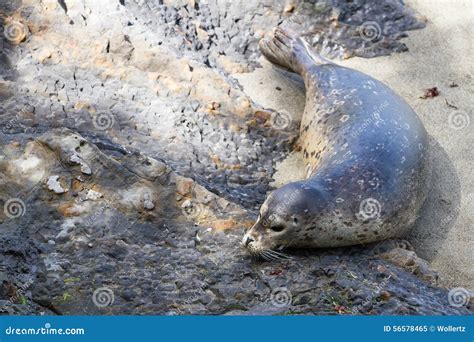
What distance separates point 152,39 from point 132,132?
40.1 inches

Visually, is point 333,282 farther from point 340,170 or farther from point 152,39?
point 152,39

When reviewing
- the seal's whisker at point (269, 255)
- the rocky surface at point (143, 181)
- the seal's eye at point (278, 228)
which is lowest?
the rocky surface at point (143, 181)

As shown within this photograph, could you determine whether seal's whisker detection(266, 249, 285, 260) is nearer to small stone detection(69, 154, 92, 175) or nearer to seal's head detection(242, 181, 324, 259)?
seal's head detection(242, 181, 324, 259)

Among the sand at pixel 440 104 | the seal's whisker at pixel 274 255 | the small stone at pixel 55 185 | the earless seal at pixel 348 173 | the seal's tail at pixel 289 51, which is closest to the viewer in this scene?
the small stone at pixel 55 185

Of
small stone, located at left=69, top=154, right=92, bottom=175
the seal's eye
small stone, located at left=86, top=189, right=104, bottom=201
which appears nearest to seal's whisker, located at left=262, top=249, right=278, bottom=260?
the seal's eye

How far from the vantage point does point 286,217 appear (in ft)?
16.0

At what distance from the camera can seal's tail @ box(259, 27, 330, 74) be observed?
6609 mm

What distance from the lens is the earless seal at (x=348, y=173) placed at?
4902mm

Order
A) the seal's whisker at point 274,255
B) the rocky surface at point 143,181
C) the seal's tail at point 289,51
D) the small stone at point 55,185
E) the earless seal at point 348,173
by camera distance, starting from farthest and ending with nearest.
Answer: the seal's tail at point 289,51 → the earless seal at point 348,173 → the seal's whisker at point 274,255 → the small stone at point 55,185 → the rocky surface at point 143,181

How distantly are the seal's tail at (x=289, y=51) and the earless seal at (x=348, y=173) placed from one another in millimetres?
193

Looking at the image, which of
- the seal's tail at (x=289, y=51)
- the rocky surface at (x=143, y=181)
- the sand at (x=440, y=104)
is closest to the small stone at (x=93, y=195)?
the rocky surface at (x=143, y=181)

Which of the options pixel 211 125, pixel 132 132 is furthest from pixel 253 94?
pixel 132 132

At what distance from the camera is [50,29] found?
238 inches

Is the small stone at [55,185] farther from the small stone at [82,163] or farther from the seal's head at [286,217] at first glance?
the seal's head at [286,217]
